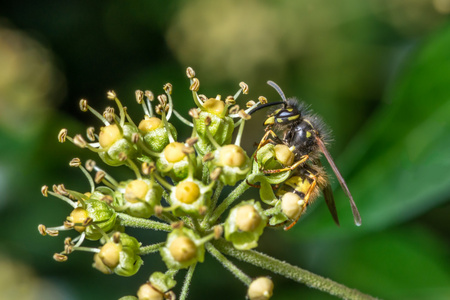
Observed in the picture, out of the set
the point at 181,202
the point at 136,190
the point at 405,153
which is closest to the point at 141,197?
the point at 136,190

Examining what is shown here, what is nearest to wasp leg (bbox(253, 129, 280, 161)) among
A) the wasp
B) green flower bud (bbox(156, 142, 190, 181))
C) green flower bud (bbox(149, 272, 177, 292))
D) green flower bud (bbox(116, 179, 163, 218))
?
the wasp

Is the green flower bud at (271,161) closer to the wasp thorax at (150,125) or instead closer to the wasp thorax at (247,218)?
the wasp thorax at (247,218)

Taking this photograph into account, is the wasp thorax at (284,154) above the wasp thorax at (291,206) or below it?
above

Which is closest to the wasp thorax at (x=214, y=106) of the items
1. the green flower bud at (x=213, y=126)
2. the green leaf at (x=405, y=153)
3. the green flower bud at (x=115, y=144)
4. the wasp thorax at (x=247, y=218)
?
the green flower bud at (x=213, y=126)

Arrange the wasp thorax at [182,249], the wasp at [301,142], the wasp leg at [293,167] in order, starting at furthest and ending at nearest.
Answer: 1. the wasp at [301,142]
2. the wasp leg at [293,167]
3. the wasp thorax at [182,249]

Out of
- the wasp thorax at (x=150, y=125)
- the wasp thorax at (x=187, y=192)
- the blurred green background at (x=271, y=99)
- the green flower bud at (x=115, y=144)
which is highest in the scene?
the wasp thorax at (x=150, y=125)

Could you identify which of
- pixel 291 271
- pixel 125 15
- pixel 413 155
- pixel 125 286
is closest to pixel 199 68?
pixel 125 15

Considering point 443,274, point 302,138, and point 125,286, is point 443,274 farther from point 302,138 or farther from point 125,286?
point 125,286

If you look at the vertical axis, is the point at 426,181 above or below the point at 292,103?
below
